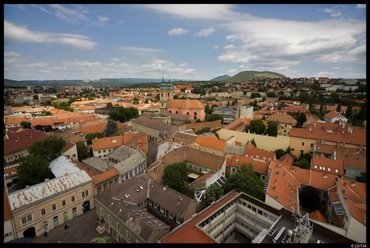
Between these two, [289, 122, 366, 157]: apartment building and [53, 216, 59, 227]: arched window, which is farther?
[289, 122, 366, 157]: apartment building

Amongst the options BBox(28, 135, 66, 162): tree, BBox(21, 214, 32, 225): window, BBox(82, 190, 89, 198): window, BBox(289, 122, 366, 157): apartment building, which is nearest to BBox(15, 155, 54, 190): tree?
BBox(28, 135, 66, 162): tree

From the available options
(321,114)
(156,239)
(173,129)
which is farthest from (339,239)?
(321,114)

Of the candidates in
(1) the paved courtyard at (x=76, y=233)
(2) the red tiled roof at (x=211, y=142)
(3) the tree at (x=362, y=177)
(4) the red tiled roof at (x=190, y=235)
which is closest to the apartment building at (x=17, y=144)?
(1) the paved courtyard at (x=76, y=233)

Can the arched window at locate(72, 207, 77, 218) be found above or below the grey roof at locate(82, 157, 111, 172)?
below

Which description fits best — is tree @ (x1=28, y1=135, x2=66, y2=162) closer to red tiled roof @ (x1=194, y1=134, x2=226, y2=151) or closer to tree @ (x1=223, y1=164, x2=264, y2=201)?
red tiled roof @ (x1=194, y1=134, x2=226, y2=151)

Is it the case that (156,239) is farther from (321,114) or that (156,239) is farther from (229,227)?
(321,114)
